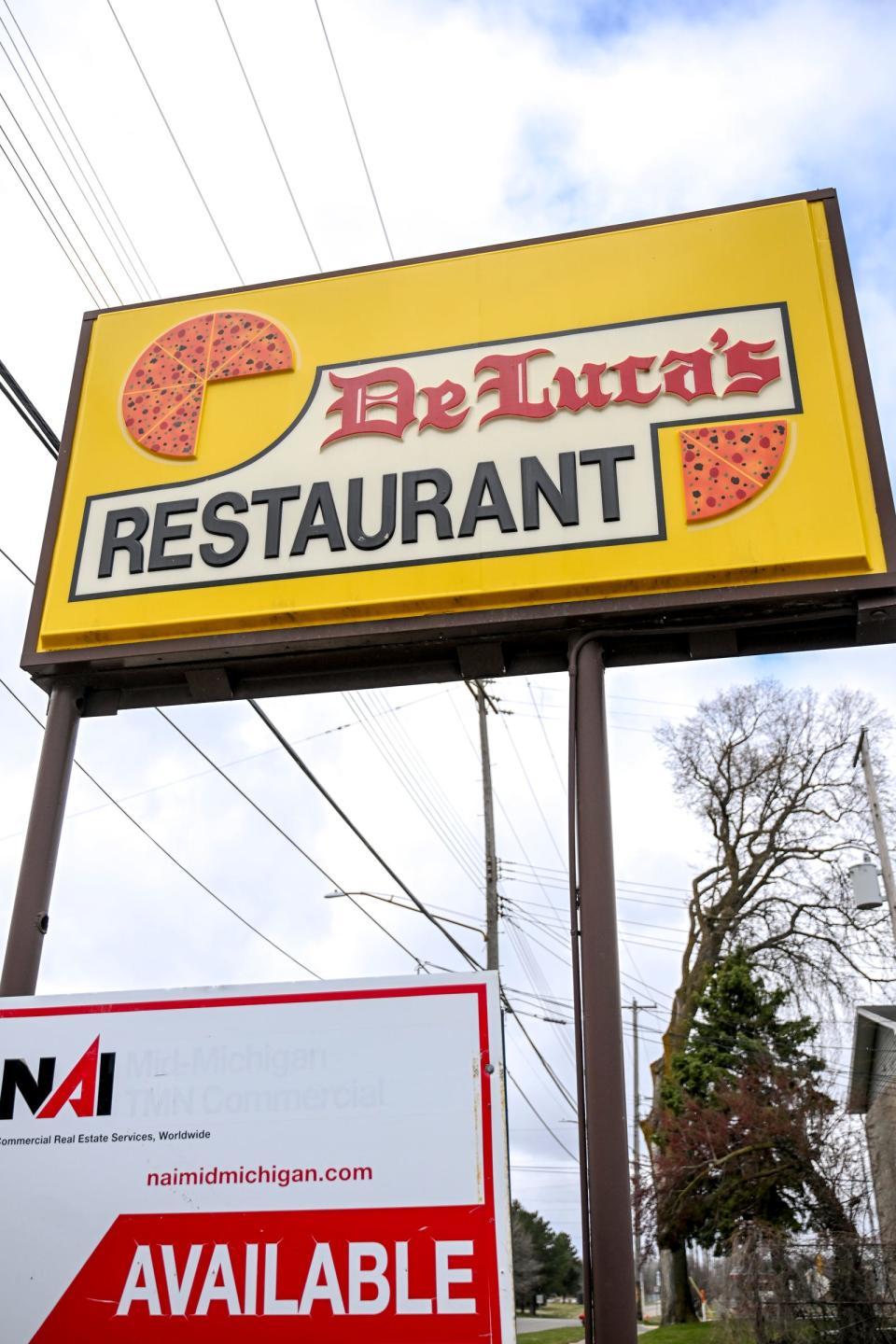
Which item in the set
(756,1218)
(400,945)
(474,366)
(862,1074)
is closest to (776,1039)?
(862,1074)

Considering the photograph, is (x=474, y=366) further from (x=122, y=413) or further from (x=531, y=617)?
(x=122, y=413)

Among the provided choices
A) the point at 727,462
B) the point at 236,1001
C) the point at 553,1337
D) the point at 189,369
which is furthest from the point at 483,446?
the point at 553,1337

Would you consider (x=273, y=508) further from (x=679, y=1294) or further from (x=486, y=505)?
(x=679, y=1294)

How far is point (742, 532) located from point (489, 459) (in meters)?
1.20

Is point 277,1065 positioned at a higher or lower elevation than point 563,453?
lower

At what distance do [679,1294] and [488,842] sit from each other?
37.0ft

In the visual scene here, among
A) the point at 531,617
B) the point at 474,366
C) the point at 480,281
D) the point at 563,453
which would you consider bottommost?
the point at 531,617

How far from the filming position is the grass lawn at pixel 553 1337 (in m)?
31.4

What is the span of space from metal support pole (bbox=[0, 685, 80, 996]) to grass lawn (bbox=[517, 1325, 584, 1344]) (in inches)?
1117

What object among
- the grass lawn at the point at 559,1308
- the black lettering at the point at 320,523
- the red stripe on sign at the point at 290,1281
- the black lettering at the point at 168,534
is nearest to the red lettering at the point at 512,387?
the black lettering at the point at 320,523

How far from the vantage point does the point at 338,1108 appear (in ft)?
12.7

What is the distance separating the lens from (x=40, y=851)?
496cm

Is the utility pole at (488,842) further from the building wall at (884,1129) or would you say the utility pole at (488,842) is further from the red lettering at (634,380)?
the red lettering at (634,380)

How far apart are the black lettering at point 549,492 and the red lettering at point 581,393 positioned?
28 centimetres
